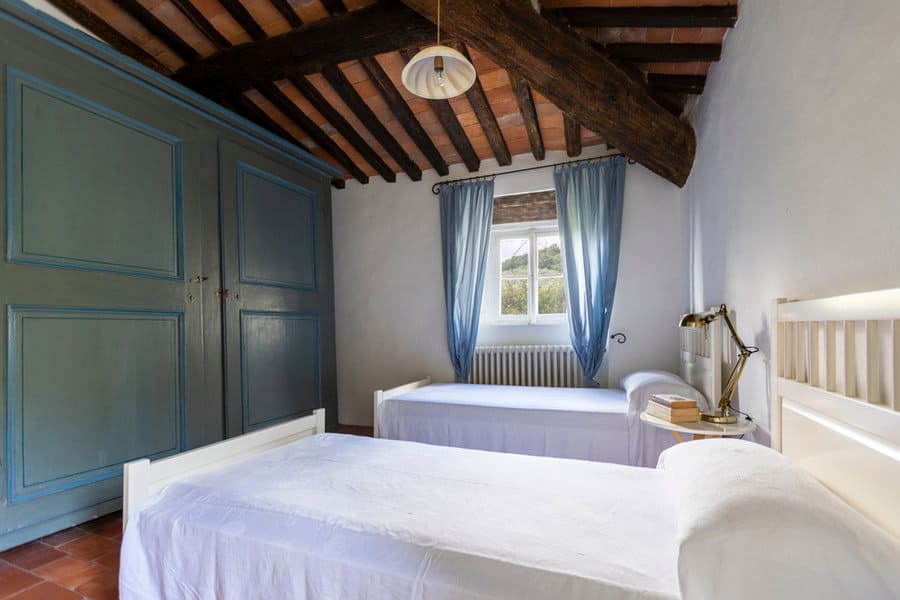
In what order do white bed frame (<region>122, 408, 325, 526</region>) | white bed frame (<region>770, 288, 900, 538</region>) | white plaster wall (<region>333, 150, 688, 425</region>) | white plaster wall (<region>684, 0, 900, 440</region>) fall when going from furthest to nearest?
white plaster wall (<region>333, 150, 688, 425</region>)
white bed frame (<region>122, 408, 325, 526</region>)
white plaster wall (<region>684, 0, 900, 440</region>)
white bed frame (<region>770, 288, 900, 538</region>)

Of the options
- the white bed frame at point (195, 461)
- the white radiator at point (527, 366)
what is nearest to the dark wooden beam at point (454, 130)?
the white radiator at point (527, 366)

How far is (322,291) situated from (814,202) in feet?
11.5

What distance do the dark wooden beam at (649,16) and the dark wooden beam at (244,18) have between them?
1811mm

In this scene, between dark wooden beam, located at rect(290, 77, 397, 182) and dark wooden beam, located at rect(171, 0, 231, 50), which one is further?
dark wooden beam, located at rect(290, 77, 397, 182)

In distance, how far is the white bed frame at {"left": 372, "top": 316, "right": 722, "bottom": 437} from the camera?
7.30ft

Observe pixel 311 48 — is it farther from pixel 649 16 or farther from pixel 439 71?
pixel 649 16

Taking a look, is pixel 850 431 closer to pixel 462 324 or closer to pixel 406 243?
pixel 462 324

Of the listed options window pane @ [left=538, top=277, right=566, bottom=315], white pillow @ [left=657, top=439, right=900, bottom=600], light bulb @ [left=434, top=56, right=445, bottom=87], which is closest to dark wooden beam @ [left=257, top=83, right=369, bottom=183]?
light bulb @ [left=434, top=56, right=445, bottom=87]

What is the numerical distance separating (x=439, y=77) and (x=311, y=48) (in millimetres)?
1253

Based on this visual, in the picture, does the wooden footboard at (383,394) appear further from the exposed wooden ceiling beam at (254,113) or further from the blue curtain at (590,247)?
the exposed wooden ceiling beam at (254,113)

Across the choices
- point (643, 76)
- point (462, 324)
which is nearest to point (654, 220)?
point (643, 76)

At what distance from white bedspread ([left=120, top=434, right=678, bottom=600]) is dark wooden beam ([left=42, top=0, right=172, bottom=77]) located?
2763mm

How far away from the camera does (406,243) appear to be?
429 cm

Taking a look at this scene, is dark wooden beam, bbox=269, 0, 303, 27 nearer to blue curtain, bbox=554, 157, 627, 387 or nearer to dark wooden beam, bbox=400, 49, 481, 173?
dark wooden beam, bbox=400, 49, 481, 173
